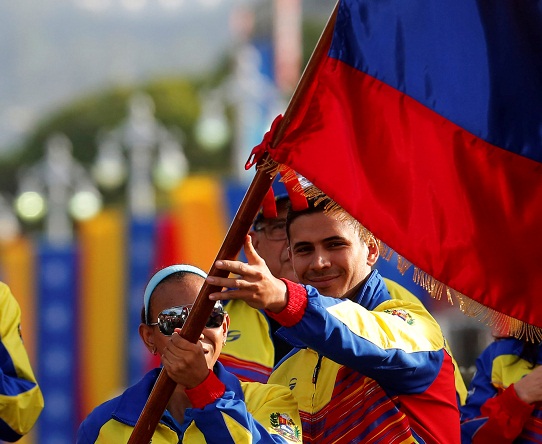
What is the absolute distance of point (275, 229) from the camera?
19.5ft

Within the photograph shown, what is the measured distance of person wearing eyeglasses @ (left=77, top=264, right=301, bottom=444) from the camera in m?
4.11

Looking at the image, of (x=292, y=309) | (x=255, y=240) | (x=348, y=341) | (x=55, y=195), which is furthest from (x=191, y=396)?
(x=55, y=195)

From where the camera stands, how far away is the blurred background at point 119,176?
630 inches

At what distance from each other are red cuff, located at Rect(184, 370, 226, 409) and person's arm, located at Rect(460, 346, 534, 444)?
5.59 ft

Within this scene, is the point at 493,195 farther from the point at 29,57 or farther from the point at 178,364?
the point at 29,57

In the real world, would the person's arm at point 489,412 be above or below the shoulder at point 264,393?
below

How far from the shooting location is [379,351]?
4.26 m

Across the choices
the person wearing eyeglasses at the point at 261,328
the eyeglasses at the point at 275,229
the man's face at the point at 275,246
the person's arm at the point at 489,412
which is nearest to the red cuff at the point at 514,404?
the person's arm at the point at 489,412

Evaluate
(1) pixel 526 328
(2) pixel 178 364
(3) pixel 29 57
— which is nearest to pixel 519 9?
(1) pixel 526 328

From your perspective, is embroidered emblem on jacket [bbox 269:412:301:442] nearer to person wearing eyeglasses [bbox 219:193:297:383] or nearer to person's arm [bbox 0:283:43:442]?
person wearing eyeglasses [bbox 219:193:297:383]

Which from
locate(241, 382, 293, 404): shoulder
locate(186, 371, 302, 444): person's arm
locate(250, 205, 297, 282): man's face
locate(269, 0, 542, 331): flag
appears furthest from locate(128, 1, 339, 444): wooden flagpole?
locate(250, 205, 297, 282): man's face

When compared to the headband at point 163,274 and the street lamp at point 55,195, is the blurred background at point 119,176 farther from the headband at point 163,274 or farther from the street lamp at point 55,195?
the headband at point 163,274

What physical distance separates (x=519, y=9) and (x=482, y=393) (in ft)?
7.16

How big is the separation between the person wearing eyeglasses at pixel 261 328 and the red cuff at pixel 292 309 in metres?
1.49
